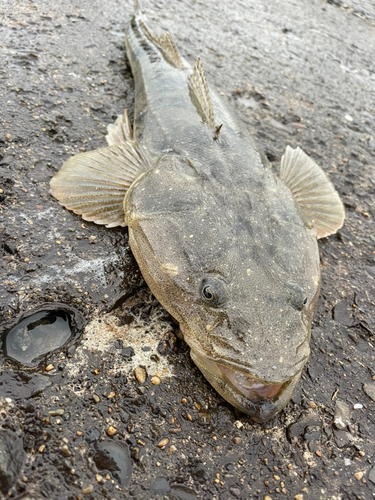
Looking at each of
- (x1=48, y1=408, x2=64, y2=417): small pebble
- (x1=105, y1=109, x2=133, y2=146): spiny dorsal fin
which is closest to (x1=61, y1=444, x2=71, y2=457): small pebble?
(x1=48, y1=408, x2=64, y2=417): small pebble

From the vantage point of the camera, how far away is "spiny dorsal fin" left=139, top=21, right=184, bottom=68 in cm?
466

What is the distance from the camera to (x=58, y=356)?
8.13 feet

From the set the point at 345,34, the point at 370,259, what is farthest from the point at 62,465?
the point at 345,34

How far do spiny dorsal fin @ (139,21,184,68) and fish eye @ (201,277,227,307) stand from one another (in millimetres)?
3103

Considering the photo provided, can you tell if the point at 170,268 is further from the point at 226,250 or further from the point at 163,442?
the point at 163,442

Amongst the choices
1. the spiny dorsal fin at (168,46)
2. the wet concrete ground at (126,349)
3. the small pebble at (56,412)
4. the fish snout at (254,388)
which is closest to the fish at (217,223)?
the fish snout at (254,388)

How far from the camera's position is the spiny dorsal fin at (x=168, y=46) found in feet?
15.3

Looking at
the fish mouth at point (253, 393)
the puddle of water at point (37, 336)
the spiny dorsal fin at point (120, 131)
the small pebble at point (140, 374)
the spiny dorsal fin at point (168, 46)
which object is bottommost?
the puddle of water at point (37, 336)

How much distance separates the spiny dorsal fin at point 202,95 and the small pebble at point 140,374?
214 cm

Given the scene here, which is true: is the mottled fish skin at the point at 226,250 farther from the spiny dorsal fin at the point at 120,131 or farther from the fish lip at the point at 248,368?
the spiny dorsal fin at the point at 120,131

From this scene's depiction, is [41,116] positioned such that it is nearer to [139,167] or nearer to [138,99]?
[138,99]

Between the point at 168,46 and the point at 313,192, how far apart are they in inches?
103

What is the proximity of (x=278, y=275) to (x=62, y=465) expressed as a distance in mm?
1547

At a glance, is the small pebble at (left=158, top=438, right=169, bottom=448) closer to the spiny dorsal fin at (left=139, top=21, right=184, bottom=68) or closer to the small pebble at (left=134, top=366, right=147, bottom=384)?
the small pebble at (left=134, top=366, right=147, bottom=384)
